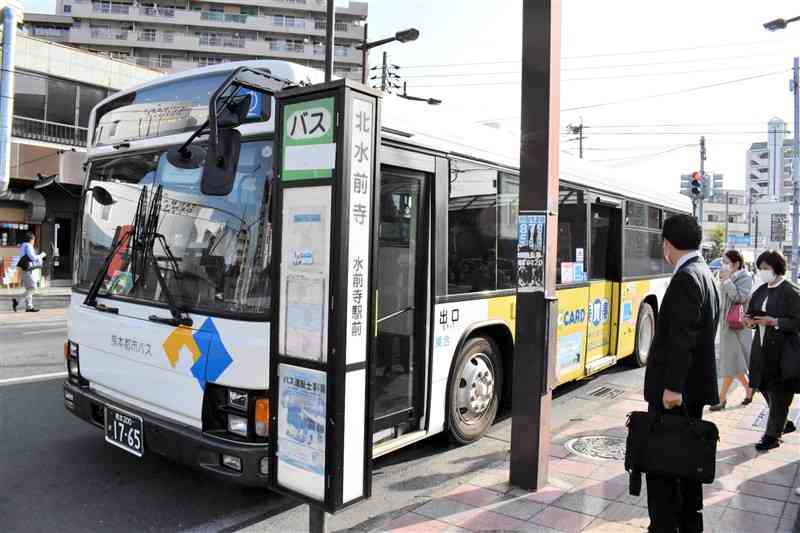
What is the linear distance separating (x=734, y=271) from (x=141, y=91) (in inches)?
256

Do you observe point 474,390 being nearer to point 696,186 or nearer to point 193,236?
point 193,236

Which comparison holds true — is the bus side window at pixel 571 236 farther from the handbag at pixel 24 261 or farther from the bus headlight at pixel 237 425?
the handbag at pixel 24 261

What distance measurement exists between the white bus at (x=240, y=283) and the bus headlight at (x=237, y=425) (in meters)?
0.01

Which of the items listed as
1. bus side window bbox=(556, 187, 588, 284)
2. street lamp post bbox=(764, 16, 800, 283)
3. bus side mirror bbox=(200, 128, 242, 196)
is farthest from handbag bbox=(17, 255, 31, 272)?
street lamp post bbox=(764, 16, 800, 283)

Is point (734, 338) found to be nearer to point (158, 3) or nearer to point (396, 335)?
point (396, 335)

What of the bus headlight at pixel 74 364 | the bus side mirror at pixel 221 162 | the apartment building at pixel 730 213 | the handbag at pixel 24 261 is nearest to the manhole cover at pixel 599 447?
the bus side mirror at pixel 221 162

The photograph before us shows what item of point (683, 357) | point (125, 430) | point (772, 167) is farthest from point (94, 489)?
point (772, 167)

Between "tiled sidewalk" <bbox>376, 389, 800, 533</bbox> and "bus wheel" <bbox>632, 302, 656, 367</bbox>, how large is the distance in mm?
3868

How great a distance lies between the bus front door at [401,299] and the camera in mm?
4656

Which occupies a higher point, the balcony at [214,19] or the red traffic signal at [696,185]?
the balcony at [214,19]

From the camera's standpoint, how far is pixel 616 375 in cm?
921

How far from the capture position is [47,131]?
2534 centimetres

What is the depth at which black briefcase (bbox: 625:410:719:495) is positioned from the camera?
3229 mm

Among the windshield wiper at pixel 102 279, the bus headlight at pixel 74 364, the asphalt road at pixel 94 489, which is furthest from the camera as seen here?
the bus headlight at pixel 74 364
